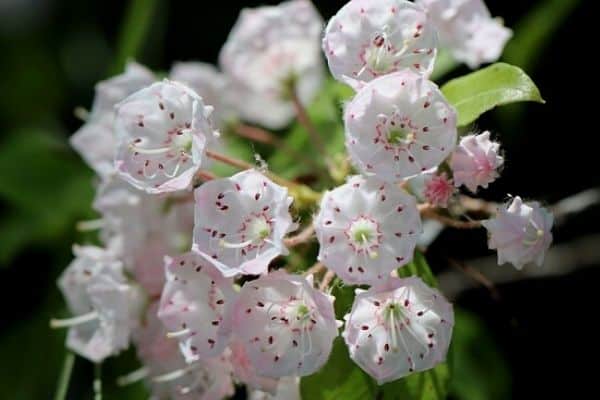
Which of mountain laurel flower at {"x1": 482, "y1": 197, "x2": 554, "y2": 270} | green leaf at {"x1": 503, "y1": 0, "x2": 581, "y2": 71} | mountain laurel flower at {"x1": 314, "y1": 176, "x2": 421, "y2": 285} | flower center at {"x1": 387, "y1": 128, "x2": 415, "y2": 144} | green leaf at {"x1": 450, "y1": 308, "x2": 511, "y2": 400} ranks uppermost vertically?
flower center at {"x1": 387, "y1": 128, "x2": 415, "y2": 144}

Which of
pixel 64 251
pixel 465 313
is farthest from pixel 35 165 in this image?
pixel 465 313

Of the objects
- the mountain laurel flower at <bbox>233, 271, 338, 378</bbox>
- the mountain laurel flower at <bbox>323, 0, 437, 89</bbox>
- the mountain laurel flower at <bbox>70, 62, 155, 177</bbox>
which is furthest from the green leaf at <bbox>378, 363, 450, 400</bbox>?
the mountain laurel flower at <bbox>70, 62, 155, 177</bbox>

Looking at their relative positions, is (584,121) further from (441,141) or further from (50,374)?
(50,374)

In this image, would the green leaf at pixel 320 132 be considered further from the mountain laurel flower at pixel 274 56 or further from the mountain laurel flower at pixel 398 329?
the mountain laurel flower at pixel 398 329

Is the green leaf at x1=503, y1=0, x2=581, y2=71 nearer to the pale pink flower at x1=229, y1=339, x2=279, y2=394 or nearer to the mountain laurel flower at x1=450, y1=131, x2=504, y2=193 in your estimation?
the mountain laurel flower at x1=450, y1=131, x2=504, y2=193

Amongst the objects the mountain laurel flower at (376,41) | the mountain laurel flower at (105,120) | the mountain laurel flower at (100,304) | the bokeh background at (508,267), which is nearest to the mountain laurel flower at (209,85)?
the bokeh background at (508,267)

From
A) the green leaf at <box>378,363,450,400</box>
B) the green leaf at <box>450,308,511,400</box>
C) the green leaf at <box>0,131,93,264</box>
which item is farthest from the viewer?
the green leaf at <box>0,131,93,264</box>
